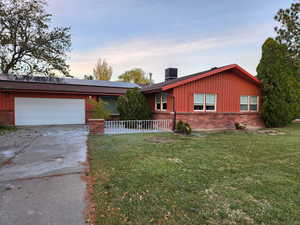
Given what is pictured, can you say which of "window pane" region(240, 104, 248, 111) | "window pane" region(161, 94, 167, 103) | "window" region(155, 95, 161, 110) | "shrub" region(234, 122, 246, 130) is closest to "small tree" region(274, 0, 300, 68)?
"window pane" region(240, 104, 248, 111)

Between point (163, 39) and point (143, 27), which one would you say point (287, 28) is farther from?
point (143, 27)

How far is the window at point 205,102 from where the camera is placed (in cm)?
1104

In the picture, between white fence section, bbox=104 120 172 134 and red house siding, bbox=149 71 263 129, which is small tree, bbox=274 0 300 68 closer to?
red house siding, bbox=149 71 263 129

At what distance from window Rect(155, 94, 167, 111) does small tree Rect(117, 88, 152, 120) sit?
0.71 m

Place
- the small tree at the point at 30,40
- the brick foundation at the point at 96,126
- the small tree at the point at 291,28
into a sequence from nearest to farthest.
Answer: the brick foundation at the point at 96,126, the small tree at the point at 30,40, the small tree at the point at 291,28

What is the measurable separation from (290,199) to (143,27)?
14.1m

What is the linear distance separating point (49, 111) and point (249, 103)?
1489 centimetres

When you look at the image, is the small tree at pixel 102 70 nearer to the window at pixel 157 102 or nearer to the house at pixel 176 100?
the house at pixel 176 100

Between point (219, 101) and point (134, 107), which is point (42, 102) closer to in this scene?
point (134, 107)

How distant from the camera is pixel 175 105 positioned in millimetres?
10383

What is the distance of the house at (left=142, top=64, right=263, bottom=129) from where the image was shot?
1057cm

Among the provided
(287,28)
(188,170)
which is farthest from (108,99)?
(287,28)

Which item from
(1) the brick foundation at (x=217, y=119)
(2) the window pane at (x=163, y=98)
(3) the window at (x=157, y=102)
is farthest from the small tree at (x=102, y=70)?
(2) the window pane at (x=163, y=98)

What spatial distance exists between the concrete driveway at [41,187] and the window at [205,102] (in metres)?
7.71
